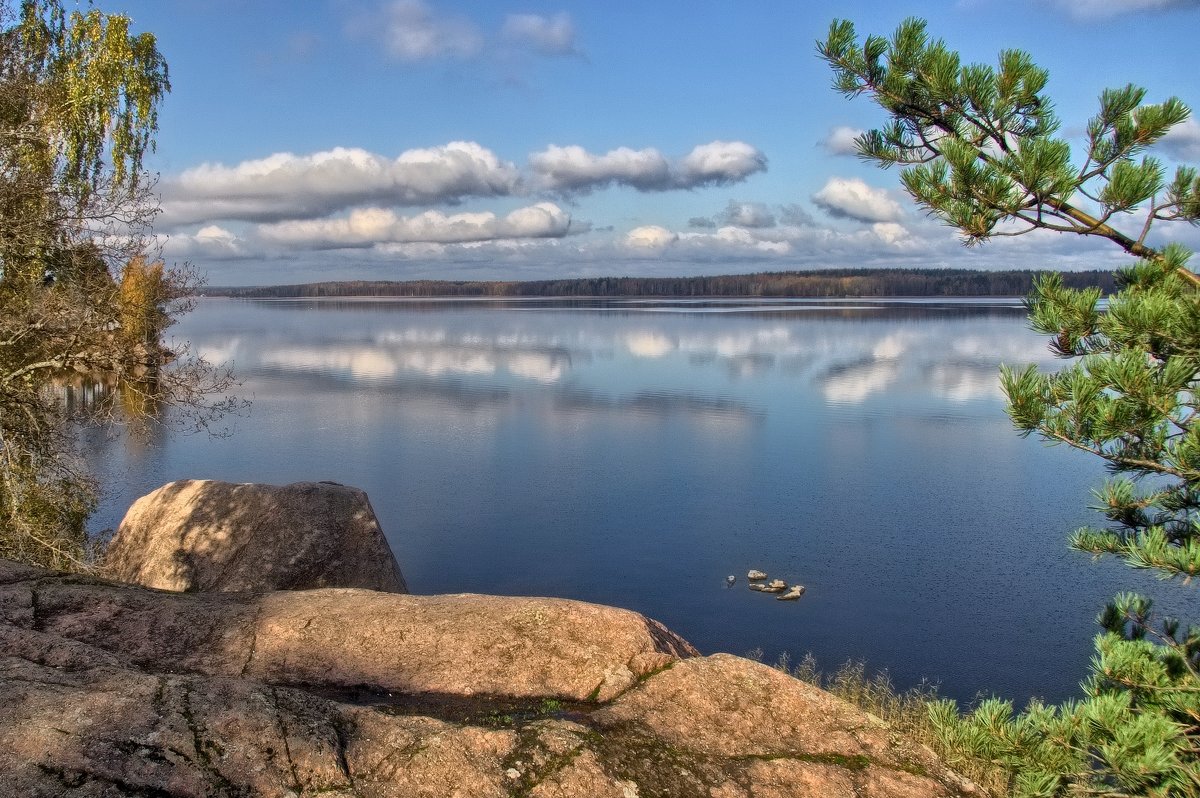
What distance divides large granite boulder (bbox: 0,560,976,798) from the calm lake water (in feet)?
36.8

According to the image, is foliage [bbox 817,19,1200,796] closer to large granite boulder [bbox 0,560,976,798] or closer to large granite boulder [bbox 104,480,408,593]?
large granite boulder [bbox 0,560,976,798]

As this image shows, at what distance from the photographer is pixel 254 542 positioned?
14.4 m

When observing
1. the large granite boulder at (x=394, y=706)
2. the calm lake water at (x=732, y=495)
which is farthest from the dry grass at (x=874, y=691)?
the large granite boulder at (x=394, y=706)

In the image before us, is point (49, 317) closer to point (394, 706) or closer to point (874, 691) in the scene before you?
point (394, 706)

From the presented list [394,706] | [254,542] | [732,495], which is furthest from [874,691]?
[732,495]

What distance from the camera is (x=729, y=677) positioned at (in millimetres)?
6473

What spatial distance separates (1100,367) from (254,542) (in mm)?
12843

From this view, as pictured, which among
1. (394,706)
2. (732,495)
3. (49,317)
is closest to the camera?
(394,706)

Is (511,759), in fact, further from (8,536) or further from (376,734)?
(8,536)

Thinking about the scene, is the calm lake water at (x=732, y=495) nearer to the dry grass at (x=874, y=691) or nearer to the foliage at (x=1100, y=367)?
the dry grass at (x=874, y=691)

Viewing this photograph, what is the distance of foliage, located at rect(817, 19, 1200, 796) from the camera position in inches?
195

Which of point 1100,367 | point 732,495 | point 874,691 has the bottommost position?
point 874,691

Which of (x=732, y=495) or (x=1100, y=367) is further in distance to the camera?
(x=732, y=495)

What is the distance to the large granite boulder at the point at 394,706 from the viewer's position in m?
4.48
